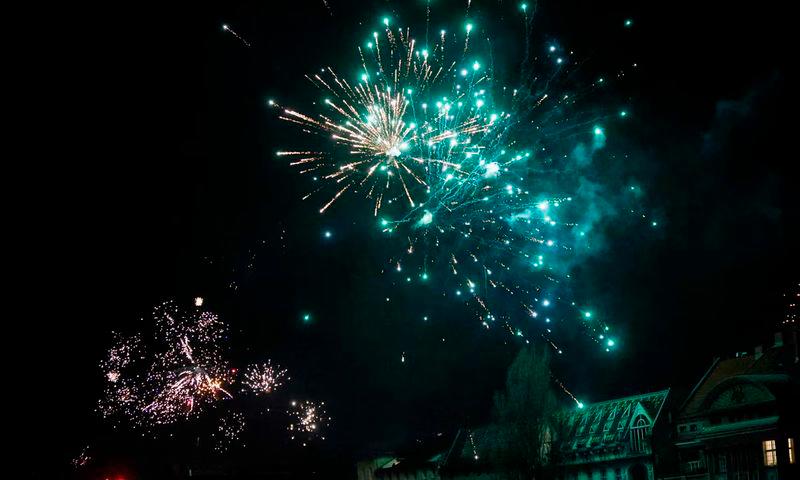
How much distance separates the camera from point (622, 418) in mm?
46812

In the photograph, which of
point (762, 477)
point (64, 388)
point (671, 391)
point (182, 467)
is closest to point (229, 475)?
point (182, 467)

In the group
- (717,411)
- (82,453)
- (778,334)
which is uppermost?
(778,334)

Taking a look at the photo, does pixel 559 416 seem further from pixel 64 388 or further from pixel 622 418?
pixel 64 388

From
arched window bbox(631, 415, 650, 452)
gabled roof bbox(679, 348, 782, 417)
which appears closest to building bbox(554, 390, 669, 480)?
arched window bbox(631, 415, 650, 452)

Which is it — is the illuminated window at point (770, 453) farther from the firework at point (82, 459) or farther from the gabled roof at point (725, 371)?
the firework at point (82, 459)

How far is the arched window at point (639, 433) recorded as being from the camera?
1725 inches

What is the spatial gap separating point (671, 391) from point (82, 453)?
115ft

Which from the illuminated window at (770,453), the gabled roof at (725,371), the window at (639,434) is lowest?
the illuminated window at (770,453)

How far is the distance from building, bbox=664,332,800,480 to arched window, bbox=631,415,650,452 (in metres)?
2.27

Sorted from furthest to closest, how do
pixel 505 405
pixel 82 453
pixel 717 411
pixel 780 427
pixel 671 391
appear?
pixel 505 405 → pixel 671 391 → pixel 717 411 → pixel 780 427 → pixel 82 453

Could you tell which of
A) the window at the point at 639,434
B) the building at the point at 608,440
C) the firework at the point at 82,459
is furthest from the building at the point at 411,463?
the firework at the point at 82,459

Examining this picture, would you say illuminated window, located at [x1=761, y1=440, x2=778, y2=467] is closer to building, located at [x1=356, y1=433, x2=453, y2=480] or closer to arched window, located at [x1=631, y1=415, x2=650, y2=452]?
arched window, located at [x1=631, y1=415, x2=650, y2=452]

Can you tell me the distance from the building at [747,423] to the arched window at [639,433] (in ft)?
7.44

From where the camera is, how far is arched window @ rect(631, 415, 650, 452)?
144 feet
